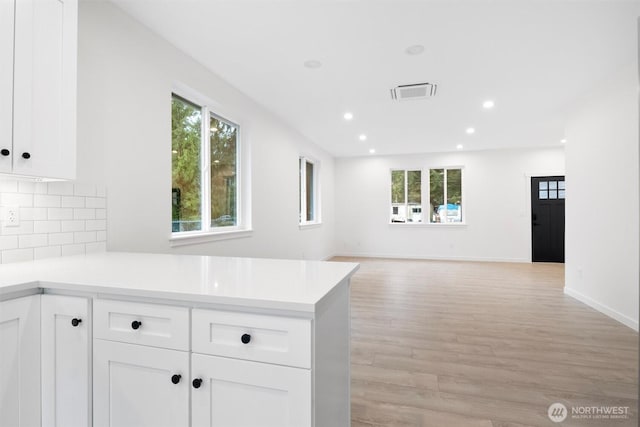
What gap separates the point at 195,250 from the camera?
3098mm

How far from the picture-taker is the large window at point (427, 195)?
7797 mm

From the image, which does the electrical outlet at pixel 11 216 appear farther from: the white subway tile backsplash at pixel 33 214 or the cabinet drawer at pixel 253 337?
the cabinet drawer at pixel 253 337

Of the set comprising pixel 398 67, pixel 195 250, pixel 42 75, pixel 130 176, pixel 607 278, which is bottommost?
pixel 607 278

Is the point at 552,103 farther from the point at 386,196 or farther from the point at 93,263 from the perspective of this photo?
the point at 93,263

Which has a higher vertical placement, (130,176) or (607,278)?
(130,176)

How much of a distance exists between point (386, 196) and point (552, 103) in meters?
4.23

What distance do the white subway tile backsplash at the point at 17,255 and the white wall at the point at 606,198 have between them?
4563 millimetres

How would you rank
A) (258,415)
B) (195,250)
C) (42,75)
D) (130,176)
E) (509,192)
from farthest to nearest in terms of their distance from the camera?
(509,192), (195,250), (130,176), (42,75), (258,415)

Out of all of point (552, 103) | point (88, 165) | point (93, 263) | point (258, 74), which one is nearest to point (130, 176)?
point (88, 165)

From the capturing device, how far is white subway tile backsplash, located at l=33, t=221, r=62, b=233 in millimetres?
1764

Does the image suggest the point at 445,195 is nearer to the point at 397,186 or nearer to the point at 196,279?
the point at 397,186

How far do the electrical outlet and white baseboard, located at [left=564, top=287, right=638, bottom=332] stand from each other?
15.8 ft

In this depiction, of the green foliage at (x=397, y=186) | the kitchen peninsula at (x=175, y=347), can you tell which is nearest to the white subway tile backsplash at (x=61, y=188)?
the kitchen peninsula at (x=175, y=347)

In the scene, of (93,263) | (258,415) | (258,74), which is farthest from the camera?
(258,74)
